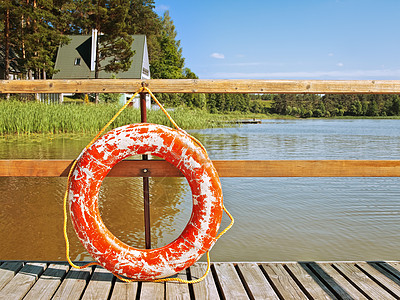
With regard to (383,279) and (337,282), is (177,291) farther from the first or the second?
(383,279)

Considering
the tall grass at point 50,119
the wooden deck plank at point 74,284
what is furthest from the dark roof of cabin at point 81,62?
the wooden deck plank at point 74,284

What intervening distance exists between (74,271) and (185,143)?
0.83 metres

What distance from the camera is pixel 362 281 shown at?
66.8 inches

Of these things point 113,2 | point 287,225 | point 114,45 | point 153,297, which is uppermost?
point 113,2

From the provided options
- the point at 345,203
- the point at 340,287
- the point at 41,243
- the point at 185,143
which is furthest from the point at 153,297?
the point at 345,203

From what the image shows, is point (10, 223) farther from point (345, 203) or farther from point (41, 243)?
point (345, 203)

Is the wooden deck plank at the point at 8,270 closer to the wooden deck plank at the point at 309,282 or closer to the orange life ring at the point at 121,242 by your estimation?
the orange life ring at the point at 121,242

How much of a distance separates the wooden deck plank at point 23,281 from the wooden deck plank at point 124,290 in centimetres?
38

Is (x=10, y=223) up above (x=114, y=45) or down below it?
below

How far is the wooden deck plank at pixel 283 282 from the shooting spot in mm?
1577

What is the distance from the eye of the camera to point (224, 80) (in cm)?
188

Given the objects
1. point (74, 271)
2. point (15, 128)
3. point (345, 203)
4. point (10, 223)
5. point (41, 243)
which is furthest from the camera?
point (15, 128)

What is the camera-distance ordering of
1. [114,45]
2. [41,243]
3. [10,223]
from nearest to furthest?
1. [41,243]
2. [10,223]
3. [114,45]

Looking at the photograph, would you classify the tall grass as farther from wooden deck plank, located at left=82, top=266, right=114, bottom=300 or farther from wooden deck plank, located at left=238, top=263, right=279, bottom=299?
wooden deck plank, located at left=238, top=263, right=279, bottom=299
